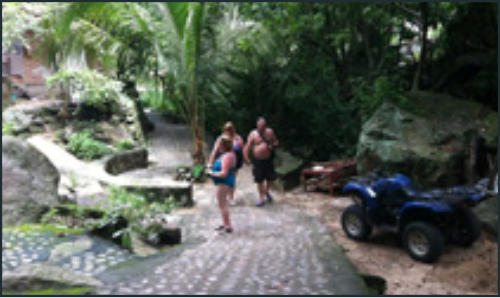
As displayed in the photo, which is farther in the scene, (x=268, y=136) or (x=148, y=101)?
(x=148, y=101)

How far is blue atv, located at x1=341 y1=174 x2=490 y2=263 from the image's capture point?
6.39m

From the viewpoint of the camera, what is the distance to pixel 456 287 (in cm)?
584

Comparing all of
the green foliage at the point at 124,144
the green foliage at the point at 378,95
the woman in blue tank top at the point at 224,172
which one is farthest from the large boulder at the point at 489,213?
the green foliage at the point at 124,144

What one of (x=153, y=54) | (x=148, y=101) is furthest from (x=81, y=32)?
(x=148, y=101)

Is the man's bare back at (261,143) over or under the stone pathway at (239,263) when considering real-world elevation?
over

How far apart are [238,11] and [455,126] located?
6.51 m

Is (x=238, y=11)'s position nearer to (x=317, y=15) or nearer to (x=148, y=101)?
(x=317, y=15)

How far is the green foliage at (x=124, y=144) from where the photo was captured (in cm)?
1248

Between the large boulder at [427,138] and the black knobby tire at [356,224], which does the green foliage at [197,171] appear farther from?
the black knobby tire at [356,224]

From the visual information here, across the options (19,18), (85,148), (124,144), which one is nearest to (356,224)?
(85,148)

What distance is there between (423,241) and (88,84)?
30.1 ft

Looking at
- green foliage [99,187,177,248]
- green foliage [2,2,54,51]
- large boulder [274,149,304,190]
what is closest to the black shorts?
large boulder [274,149,304,190]

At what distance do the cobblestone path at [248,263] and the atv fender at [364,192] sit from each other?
0.76 m

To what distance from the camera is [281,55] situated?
47.3 ft
